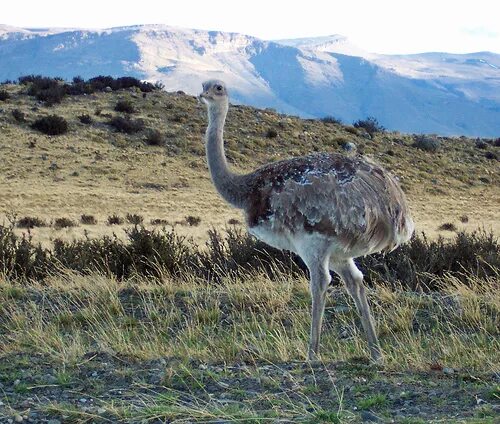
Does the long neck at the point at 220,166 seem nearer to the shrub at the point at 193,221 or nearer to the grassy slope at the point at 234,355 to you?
the grassy slope at the point at 234,355

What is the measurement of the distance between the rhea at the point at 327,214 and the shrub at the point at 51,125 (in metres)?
28.6

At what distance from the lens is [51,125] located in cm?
3375

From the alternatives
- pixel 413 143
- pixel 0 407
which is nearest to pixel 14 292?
pixel 0 407

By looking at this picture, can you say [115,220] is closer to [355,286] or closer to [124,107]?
[355,286]

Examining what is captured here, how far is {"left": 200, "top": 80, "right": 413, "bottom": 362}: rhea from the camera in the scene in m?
5.86

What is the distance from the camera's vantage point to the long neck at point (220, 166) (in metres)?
6.49

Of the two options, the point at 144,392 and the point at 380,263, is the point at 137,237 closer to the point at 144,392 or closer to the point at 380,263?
the point at 380,263

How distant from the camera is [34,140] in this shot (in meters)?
32.5

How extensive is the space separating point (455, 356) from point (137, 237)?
212 inches

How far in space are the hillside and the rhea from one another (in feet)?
42.7

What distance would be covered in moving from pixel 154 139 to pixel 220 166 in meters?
28.7

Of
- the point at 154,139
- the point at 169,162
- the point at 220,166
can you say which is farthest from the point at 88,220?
the point at 220,166

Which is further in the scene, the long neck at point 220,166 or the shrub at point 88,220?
the shrub at point 88,220

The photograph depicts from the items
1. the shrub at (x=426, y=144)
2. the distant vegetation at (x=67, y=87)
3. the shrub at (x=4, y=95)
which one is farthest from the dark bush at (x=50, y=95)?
the shrub at (x=426, y=144)
